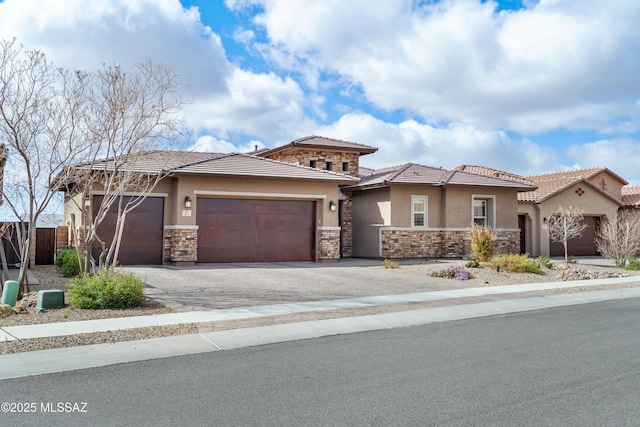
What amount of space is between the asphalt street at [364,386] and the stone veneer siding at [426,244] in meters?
14.7

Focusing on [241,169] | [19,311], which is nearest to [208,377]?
[19,311]

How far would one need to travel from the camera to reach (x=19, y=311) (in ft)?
33.6

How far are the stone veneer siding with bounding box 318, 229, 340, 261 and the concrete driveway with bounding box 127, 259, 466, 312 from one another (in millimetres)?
1383

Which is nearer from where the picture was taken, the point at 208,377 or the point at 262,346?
the point at 208,377

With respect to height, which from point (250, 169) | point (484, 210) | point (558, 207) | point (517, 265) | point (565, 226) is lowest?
point (517, 265)

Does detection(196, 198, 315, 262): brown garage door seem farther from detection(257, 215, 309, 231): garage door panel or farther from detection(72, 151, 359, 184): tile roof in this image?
detection(72, 151, 359, 184): tile roof

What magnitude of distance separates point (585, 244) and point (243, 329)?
81.7 ft

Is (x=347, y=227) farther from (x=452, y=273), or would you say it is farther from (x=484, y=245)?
(x=452, y=273)

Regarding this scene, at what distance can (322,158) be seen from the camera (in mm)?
26438

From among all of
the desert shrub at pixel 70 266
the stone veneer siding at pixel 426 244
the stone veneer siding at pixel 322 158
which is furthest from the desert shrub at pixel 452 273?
the desert shrub at pixel 70 266

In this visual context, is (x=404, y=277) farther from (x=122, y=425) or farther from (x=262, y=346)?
(x=122, y=425)

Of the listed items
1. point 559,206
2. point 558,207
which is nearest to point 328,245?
point 559,206

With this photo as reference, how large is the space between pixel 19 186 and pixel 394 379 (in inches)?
404

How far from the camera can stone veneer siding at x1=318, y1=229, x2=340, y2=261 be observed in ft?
72.0
